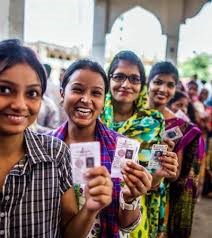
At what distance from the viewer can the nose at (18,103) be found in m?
1.01

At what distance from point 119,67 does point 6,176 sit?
1.05 meters

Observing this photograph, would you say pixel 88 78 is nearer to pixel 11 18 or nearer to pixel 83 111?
pixel 83 111

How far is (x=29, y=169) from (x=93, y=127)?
53 cm

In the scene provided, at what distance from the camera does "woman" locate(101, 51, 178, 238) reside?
1815mm

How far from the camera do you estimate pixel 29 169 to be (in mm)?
1041

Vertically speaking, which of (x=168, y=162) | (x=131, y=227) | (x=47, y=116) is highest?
(x=47, y=116)

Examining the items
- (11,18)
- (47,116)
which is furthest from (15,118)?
(11,18)

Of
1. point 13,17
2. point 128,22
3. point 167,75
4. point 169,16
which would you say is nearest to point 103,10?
point 128,22

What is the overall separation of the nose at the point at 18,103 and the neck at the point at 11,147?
0.41 feet

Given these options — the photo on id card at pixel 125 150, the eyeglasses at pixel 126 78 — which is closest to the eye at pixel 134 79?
the eyeglasses at pixel 126 78

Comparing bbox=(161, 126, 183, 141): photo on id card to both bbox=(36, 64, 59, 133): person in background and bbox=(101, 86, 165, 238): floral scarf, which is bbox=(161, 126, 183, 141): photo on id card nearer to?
bbox=(101, 86, 165, 238): floral scarf

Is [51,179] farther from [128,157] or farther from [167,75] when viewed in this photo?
[167,75]

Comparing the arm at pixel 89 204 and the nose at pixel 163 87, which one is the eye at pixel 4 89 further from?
the nose at pixel 163 87

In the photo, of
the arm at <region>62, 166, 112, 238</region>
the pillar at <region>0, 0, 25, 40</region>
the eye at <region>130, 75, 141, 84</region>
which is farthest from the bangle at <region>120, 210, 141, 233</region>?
the pillar at <region>0, 0, 25, 40</region>
